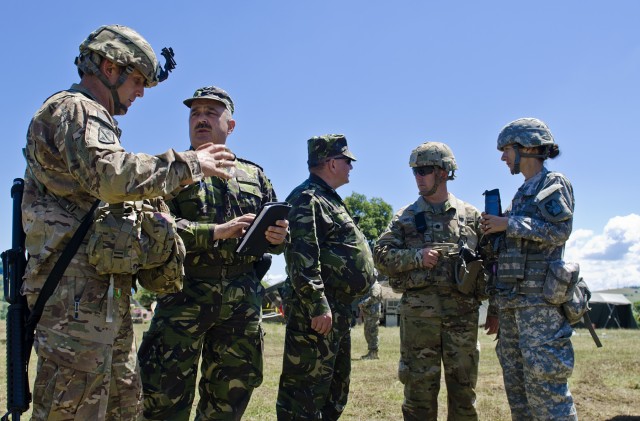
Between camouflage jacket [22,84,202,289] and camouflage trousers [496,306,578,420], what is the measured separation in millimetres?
3006

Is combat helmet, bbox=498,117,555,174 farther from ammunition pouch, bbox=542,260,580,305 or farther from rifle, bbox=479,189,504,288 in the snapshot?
ammunition pouch, bbox=542,260,580,305

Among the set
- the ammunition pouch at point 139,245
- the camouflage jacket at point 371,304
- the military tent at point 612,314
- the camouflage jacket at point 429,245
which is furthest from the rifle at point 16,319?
the military tent at point 612,314

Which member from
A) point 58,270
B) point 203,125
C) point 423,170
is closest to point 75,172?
point 58,270

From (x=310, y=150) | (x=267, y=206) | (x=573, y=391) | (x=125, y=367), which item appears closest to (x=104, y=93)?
(x=267, y=206)

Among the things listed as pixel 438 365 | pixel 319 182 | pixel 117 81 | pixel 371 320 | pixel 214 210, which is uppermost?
pixel 117 81

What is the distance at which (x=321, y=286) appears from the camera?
14.8 ft

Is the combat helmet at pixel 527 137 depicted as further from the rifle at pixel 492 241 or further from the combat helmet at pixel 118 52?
the combat helmet at pixel 118 52

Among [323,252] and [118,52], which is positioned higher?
[118,52]

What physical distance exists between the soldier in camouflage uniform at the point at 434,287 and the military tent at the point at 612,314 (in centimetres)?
2804

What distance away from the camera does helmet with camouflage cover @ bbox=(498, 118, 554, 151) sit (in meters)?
4.89

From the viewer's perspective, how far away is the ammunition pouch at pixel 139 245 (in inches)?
110

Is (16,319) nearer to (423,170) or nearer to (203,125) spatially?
(203,125)

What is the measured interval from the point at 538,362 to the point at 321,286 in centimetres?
172

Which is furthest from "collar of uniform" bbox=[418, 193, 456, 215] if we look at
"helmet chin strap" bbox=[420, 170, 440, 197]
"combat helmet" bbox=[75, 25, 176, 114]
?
"combat helmet" bbox=[75, 25, 176, 114]
